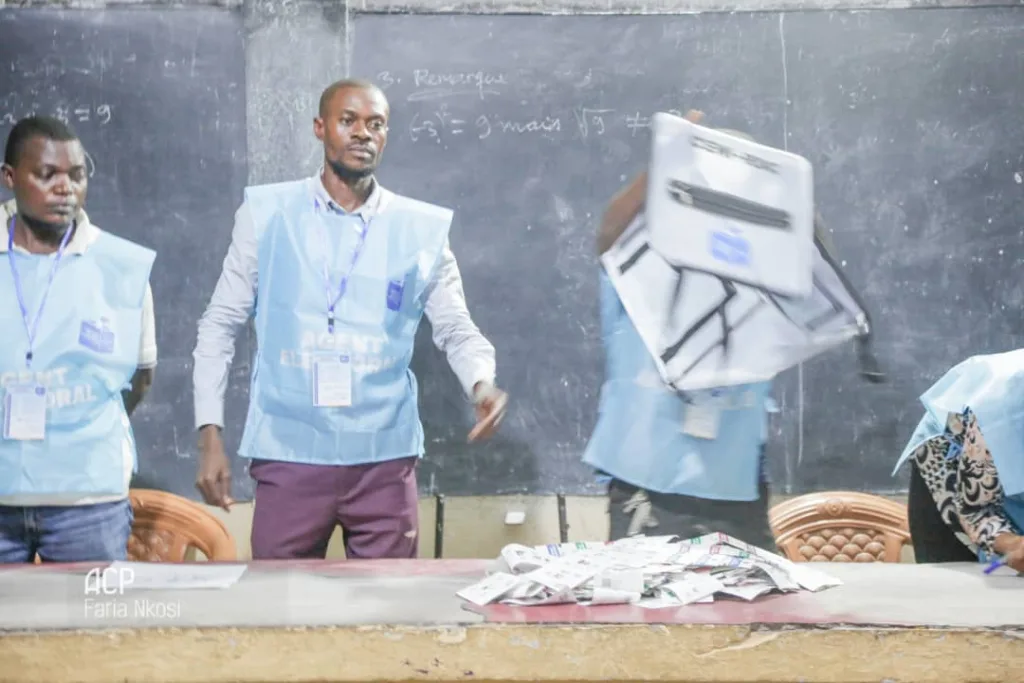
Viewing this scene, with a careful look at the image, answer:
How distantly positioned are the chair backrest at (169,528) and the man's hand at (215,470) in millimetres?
44

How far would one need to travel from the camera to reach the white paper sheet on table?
216 centimetres

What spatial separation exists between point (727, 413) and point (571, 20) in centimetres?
89

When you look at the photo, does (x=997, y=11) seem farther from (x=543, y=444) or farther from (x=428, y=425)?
(x=428, y=425)

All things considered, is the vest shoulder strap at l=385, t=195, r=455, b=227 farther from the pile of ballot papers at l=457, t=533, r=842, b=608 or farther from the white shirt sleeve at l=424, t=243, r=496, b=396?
the pile of ballot papers at l=457, t=533, r=842, b=608

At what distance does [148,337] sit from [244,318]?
0.70 ft

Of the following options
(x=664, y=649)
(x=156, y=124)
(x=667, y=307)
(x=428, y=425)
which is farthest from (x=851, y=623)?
(x=156, y=124)

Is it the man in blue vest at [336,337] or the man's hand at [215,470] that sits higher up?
the man in blue vest at [336,337]

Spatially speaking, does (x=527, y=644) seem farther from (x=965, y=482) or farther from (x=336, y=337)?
(x=965, y=482)

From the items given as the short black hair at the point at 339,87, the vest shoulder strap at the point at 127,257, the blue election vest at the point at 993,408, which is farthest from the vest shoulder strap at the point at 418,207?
the blue election vest at the point at 993,408

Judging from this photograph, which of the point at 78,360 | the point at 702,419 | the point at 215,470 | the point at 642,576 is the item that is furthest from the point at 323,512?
the point at 702,419

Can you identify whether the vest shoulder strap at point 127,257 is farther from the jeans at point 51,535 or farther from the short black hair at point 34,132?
the jeans at point 51,535

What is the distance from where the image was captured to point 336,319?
2.35 metres

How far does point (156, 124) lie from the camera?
2.39 metres

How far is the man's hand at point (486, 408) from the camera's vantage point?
2430mm
